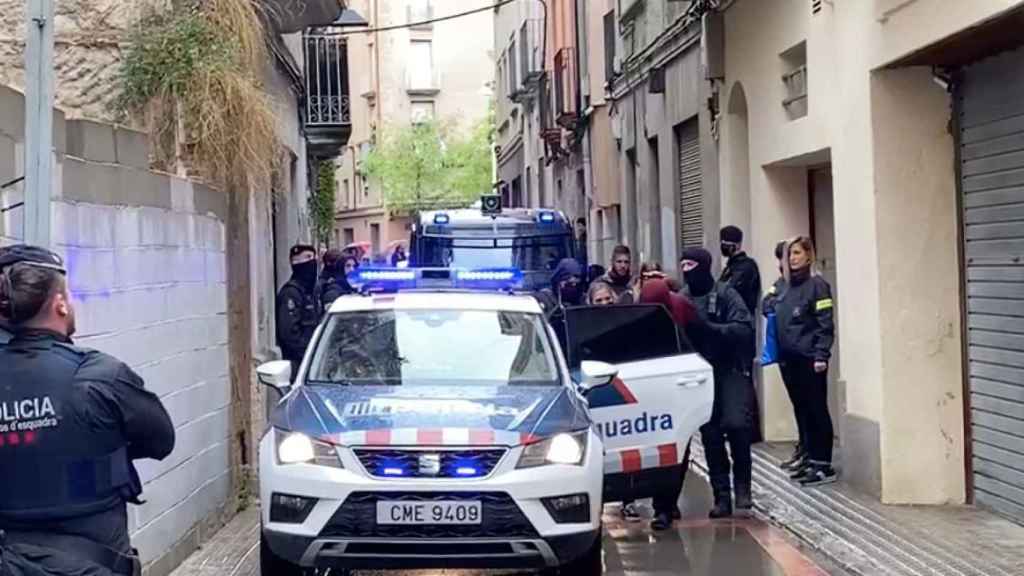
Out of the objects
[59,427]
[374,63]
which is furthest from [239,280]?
[374,63]

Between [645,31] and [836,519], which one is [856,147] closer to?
[836,519]

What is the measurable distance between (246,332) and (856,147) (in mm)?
4967

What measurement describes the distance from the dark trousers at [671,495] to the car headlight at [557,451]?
198cm

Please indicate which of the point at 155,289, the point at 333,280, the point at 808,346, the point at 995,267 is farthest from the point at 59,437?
the point at 333,280

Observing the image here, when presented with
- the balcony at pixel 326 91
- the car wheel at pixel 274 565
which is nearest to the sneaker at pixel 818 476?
the car wheel at pixel 274 565

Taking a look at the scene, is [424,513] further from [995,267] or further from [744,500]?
[995,267]

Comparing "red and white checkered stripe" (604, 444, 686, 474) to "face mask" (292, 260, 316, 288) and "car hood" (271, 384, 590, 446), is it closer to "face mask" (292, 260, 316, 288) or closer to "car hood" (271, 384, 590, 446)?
"car hood" (271, 384, 590, 446)

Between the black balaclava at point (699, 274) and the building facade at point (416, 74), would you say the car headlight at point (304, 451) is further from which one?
the building facade at point (416, 74)

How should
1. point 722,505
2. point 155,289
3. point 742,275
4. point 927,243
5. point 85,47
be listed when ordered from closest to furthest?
1. point 155,289
2. point 85,47
3. point 722,505
4. point 927,243
5. point 742,275

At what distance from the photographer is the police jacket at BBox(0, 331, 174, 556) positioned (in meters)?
4.25

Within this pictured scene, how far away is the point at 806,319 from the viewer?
11.3 m

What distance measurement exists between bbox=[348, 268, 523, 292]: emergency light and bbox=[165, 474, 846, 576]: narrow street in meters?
2.00

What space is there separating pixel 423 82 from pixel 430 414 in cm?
5601

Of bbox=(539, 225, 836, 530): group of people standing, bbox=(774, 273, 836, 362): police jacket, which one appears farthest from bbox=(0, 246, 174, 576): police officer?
bbox=(774, 273, 836, 362): police jacket
